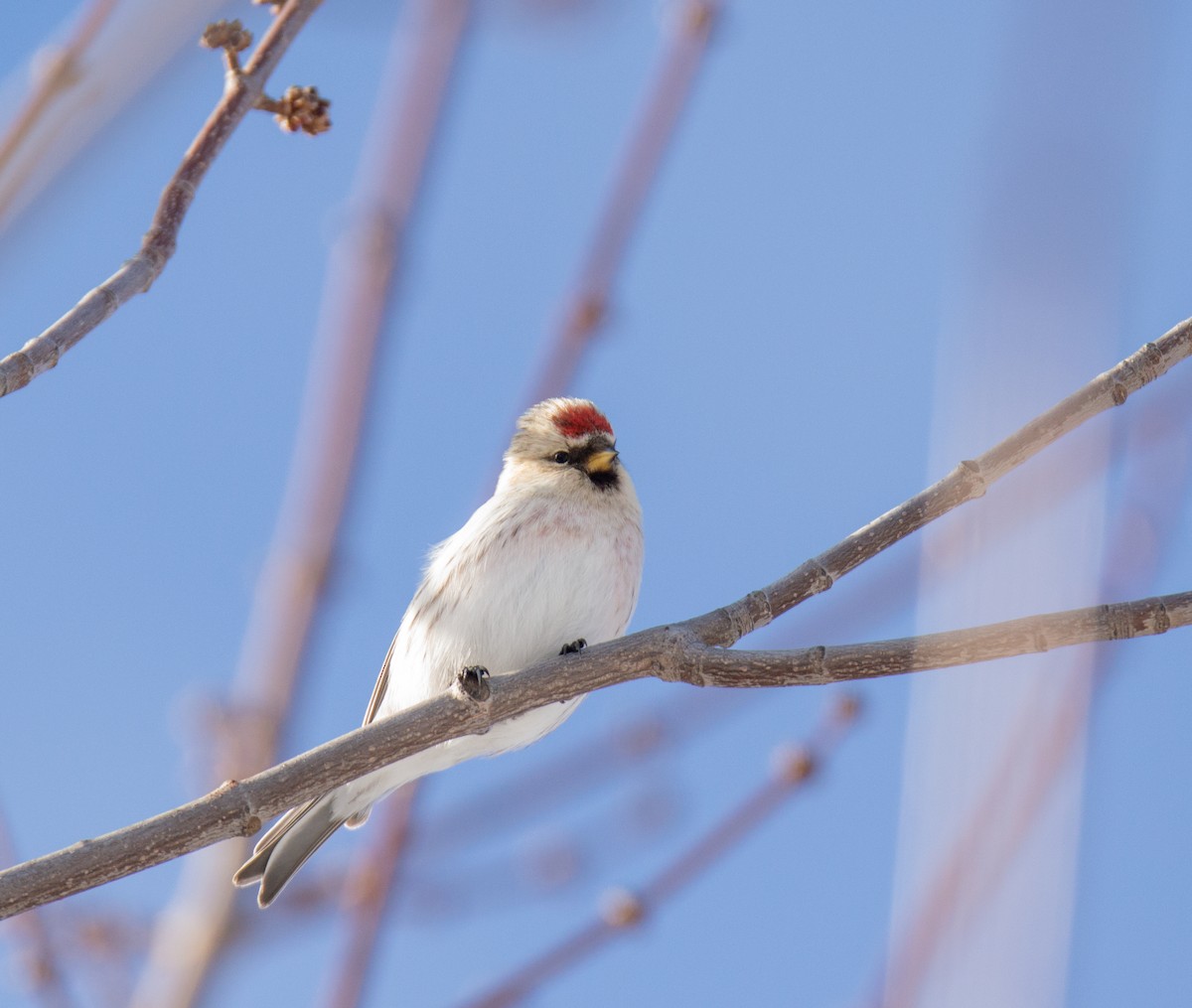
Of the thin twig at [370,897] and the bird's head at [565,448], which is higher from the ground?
the bird's head at [565,448]

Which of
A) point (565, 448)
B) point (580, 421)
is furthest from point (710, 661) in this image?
point (580, 421)

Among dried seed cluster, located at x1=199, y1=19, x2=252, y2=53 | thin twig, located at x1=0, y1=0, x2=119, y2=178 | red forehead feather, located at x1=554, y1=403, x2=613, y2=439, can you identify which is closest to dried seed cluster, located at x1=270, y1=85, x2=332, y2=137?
dried seed cluster, located at x1=199, y1=19, x2=252, y2=53

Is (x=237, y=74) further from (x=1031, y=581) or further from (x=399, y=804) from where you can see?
(x=1031, y=581)

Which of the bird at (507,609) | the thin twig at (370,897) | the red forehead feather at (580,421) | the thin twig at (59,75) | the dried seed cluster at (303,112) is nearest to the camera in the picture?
the thin twig at (59,75)

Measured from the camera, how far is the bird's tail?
3.37 metres

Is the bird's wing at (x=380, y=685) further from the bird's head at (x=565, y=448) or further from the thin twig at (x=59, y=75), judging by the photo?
the thin twig at (x=59, y=75)

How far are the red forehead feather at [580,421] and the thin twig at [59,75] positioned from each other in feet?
8.82

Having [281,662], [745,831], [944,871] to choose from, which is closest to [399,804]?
[281,662]

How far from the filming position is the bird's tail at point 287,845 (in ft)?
11.1

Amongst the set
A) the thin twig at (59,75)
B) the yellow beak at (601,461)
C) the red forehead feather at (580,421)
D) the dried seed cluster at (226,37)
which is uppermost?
the red forehead feather at (580,421)

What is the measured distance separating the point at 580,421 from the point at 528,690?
184 cm

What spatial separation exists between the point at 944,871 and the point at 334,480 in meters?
1.10

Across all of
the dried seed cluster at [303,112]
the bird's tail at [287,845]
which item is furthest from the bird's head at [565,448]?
the dried seed cluster at [303,112]

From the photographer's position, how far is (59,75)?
1708 millimetres
